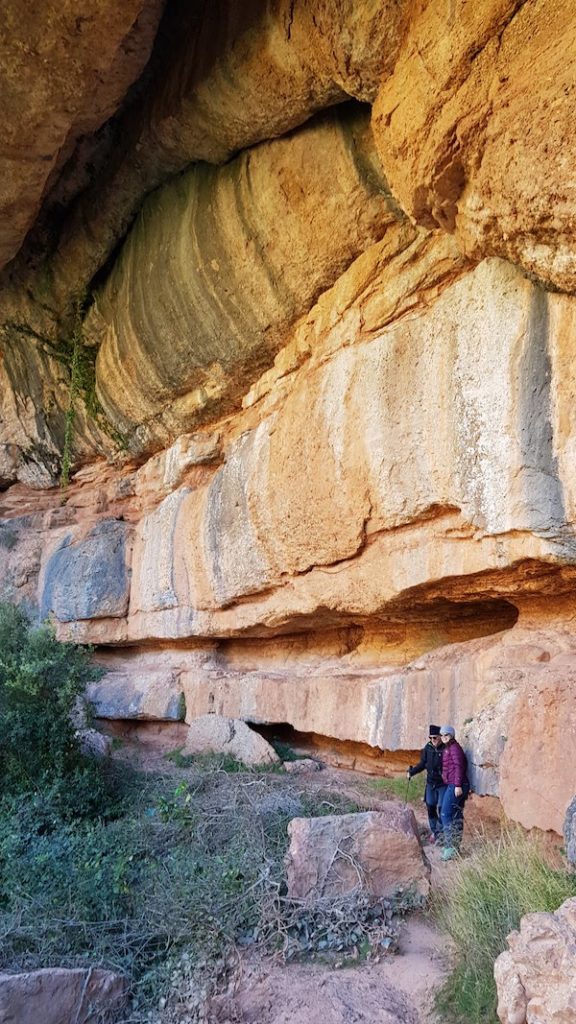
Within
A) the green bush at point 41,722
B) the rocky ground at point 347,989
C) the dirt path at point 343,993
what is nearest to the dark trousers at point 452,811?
the rocky ground at point 347,989

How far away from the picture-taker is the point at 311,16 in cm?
454

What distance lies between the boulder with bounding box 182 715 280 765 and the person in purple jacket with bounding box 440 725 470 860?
261 centimetres

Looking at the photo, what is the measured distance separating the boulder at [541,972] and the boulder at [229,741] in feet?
15.6

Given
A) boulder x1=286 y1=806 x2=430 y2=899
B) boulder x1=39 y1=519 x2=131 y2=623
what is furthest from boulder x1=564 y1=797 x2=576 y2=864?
boulder x1=39 y1=519 x2=131 y2=623

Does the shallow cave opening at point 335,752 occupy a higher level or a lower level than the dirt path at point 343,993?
higher

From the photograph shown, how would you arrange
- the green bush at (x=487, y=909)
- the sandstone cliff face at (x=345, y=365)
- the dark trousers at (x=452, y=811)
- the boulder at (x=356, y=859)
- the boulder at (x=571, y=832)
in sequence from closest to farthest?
the green bush at (x=487, y=909)
the boulder at (x=571, y=832)
the boulder at (x=356, y=859)
the sandstone cliff face at (x=345, y=365)
the dark trousers at (x=452, y=811)

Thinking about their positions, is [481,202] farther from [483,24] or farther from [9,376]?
[9,376]

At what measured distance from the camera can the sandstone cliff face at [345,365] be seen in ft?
12.9

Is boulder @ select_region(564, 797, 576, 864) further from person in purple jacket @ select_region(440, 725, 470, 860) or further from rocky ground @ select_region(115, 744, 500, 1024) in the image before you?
person in purple jacket @ select_region(440, 725, 470, 860)

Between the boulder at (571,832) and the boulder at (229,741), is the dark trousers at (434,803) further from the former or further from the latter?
→ the boulder at (229,741)

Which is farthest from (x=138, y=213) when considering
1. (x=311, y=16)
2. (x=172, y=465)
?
(x=311, y=16)

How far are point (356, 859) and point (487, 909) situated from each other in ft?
2.68

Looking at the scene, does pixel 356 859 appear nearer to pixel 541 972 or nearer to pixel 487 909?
pixel 487 909

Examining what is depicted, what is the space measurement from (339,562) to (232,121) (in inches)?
155
